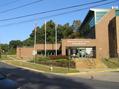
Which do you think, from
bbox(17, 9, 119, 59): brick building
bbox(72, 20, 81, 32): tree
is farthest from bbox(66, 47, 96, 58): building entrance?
bbox(72, 20, 81, 32): tree

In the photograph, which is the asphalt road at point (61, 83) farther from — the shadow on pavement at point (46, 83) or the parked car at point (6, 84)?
the parked car at point (6, 84)

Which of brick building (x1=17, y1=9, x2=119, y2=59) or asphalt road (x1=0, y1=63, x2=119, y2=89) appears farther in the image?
brick building (x1=17, y1=9, x2=119, y2=59)

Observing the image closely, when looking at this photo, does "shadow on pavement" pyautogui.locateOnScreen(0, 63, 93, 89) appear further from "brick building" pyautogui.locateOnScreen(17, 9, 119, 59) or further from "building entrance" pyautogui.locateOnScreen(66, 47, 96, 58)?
"building entrance" pyautogui.locateOnScreen(66, 47, 96, 58)

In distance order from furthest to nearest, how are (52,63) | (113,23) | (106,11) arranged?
(106,11), (113,23), (52,63)

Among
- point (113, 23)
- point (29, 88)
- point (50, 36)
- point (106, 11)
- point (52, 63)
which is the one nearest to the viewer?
point (29, 88)

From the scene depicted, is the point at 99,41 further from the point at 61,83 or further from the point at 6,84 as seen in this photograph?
the point at 6,84

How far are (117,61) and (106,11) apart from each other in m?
18.6

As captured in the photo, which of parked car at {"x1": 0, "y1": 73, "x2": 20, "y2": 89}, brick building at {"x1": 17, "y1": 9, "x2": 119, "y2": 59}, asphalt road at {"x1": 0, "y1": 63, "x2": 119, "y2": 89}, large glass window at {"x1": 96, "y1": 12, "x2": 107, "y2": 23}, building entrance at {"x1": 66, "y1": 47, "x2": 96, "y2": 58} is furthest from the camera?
large glass window at {"x1": 96, "y1": 12, "x2": 107, "y2": 23}

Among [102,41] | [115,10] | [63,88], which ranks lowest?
[63,88]

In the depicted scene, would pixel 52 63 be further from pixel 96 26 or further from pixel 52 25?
pixel 52 25

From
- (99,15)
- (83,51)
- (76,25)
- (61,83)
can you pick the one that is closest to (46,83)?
(61,83)

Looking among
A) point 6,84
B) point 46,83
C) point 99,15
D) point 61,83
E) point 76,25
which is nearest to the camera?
point 6,84

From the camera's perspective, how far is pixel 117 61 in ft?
199

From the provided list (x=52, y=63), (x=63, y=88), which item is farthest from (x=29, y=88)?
(x=52, y=63)
